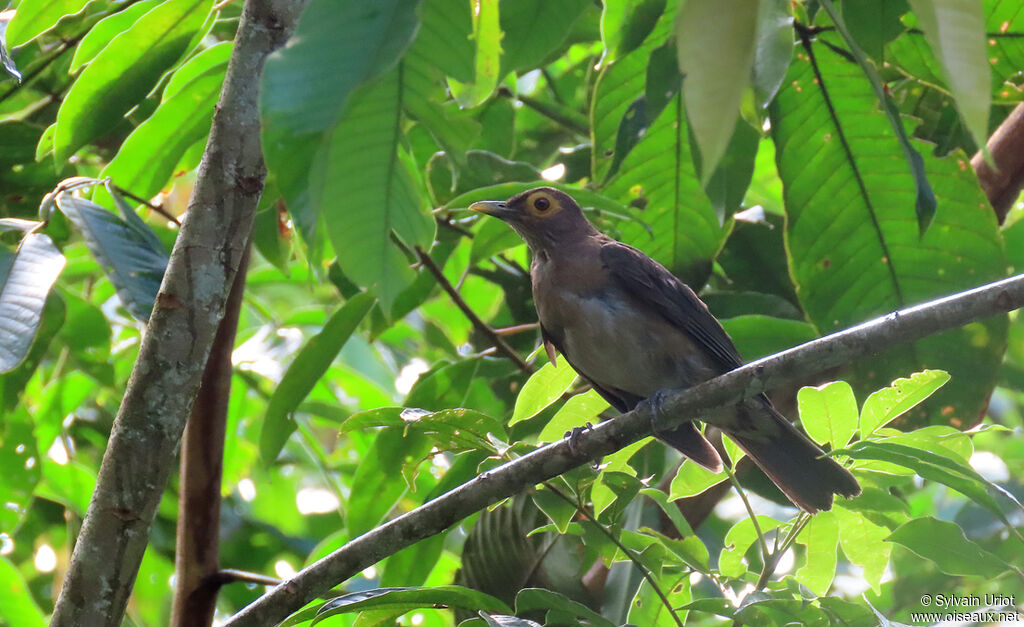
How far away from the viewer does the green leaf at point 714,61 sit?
113 centimetres

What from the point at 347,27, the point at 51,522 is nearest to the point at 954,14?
the point at 347,27

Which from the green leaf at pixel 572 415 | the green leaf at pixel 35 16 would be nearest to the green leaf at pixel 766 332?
the green leaf at pixel 572 415

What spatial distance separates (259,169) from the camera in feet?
7.86

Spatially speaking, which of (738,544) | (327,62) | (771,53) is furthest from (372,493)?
(327,62)

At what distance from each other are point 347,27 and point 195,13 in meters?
1.99

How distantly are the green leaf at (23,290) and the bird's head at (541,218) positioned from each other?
74.9 inches

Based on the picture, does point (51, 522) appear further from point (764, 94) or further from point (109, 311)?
point (764, 94)

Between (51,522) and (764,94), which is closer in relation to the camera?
(764,94)

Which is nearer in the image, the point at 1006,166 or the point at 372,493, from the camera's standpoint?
the point at 372,493

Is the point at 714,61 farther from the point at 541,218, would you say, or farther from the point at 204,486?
the point at 541,218

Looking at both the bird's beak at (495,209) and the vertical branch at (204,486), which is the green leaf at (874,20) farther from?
the vertical branch at (204,486)

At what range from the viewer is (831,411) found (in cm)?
252

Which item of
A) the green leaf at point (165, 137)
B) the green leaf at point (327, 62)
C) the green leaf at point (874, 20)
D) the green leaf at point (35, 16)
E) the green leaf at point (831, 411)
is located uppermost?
the green leaf at point (35, 16)

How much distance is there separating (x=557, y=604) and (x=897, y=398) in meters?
1.02
